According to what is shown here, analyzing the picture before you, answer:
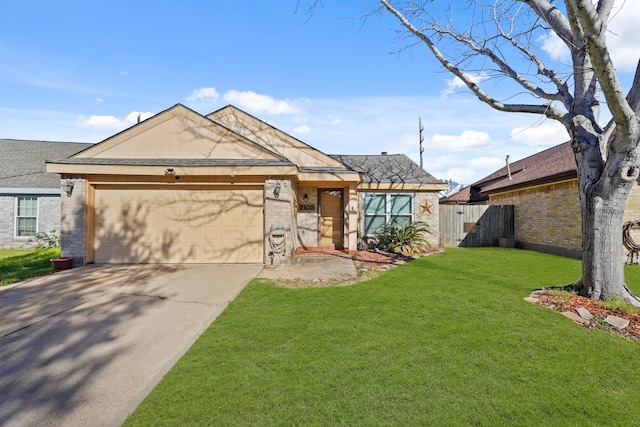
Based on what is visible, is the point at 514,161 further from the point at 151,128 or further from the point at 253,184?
the point at 151,128

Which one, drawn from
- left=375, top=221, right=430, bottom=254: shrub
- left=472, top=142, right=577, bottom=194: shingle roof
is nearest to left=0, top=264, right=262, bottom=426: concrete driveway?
left=375, top=221, right=430, bottom=254: shrub

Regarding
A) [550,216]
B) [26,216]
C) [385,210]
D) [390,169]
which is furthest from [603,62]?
[26,216]

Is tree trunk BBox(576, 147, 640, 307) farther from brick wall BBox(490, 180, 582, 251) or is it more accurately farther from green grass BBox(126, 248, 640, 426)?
brick wall BBox(490, 180, 582, 251)

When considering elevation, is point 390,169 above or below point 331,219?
above

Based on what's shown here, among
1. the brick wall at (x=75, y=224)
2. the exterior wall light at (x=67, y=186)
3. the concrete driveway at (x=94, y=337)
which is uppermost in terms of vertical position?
the exterior wall light at (x=67, y=186)

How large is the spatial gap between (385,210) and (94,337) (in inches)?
403

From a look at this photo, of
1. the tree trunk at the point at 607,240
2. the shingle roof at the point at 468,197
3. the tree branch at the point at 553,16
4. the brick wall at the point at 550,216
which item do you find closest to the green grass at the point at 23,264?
the tree trunk at the point at 607,240

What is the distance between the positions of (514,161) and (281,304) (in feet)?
72.8

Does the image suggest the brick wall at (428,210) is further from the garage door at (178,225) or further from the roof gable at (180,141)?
the garage door at (178,225)

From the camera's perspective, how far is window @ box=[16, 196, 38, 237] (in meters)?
11.5

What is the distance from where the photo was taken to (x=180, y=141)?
7.96 metres

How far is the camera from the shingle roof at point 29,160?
11.6m

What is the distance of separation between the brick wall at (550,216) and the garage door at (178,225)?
36.9 ft

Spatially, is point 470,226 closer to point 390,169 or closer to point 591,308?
point 390,169
